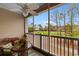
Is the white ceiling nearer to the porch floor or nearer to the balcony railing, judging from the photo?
the balcony railing

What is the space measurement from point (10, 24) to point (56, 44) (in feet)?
2.36

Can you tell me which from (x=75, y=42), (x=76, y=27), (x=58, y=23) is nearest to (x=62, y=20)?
(x=58, y=23)

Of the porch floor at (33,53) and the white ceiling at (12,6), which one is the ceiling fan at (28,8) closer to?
the white ceiling at (12,6)

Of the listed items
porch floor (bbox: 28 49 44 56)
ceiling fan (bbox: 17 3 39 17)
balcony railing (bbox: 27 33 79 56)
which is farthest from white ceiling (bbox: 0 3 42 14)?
porch floor (bbox: 28 49 44 56)

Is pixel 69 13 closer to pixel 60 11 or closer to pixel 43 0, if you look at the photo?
pixel 60 11

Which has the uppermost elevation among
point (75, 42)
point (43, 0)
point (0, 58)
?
point (43, 0)

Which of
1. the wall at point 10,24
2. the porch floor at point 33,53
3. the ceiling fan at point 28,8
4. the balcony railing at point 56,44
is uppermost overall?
the ceiling fan at point 28,8

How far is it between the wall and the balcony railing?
7.3 inches

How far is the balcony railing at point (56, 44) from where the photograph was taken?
2.18m

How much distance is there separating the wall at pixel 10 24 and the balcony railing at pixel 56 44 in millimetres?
185

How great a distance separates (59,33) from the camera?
224 cm

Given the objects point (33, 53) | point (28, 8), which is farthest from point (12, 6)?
point (33, 53)

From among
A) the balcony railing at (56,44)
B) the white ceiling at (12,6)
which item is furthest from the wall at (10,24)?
the balcony railing at (56,44)

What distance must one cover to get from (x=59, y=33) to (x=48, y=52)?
1.04 feet
